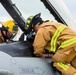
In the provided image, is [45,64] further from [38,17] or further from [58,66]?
[38,17]

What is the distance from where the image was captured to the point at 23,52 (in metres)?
5.59

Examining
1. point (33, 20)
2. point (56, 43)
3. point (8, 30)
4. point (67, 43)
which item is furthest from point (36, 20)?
point (8, 30)

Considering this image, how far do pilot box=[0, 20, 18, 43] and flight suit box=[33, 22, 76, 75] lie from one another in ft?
2.87

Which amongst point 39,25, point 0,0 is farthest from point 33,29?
point 0,0

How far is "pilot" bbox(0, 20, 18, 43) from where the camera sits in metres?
6.51

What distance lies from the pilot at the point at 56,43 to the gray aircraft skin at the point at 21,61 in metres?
0.11

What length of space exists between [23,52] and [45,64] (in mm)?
377

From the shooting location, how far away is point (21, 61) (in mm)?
5250

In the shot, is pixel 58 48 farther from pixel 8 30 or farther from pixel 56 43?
pixel 8 30

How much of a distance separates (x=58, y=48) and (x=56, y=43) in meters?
0.08

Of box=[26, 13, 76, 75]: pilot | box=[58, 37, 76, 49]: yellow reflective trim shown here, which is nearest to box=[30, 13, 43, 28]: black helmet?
box=[26, 13, 76, 75]: pilot

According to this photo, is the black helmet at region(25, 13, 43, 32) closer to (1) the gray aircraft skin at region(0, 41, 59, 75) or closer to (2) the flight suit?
(2) the flight suit

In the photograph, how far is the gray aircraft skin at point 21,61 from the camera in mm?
5016

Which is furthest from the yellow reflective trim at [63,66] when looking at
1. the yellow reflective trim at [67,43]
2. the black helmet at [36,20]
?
the black helmet at [36,20]
